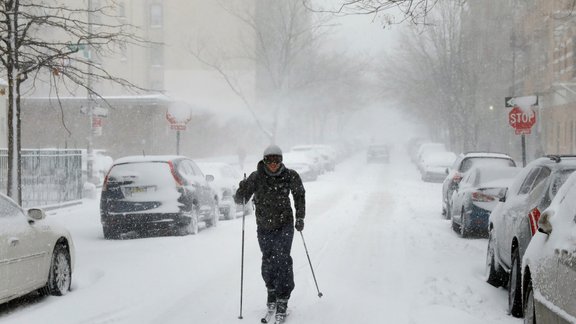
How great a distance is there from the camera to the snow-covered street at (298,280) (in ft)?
26.2

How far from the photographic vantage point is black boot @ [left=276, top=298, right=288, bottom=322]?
24.9ft

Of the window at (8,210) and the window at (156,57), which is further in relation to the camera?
the window at (156,57)

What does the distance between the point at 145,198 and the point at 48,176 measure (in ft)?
23.7

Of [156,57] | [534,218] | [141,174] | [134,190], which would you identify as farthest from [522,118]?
[156,57]

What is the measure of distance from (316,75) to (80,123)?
15374 mm

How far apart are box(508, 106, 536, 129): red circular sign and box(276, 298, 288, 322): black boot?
1431cm

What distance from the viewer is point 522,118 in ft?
67.3

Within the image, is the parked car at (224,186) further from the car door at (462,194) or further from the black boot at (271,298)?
the black boot at (271,298)

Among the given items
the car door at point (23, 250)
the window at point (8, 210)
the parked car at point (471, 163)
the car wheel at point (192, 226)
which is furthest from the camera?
the parked car at point (471, 163)

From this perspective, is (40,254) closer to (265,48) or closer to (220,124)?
(265,48)

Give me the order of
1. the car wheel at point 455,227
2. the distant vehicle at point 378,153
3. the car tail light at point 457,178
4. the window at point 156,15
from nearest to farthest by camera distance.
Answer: the car wheel at point 455,227, the car tail light at point 457,178, the window at point 156,15, the distant vehicle at point 378,153

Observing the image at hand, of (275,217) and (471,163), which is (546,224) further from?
(471,163)

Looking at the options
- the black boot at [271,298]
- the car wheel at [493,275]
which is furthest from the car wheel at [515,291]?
the black boot at [271,298]

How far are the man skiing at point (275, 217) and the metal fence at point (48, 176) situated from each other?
42.5 feet
